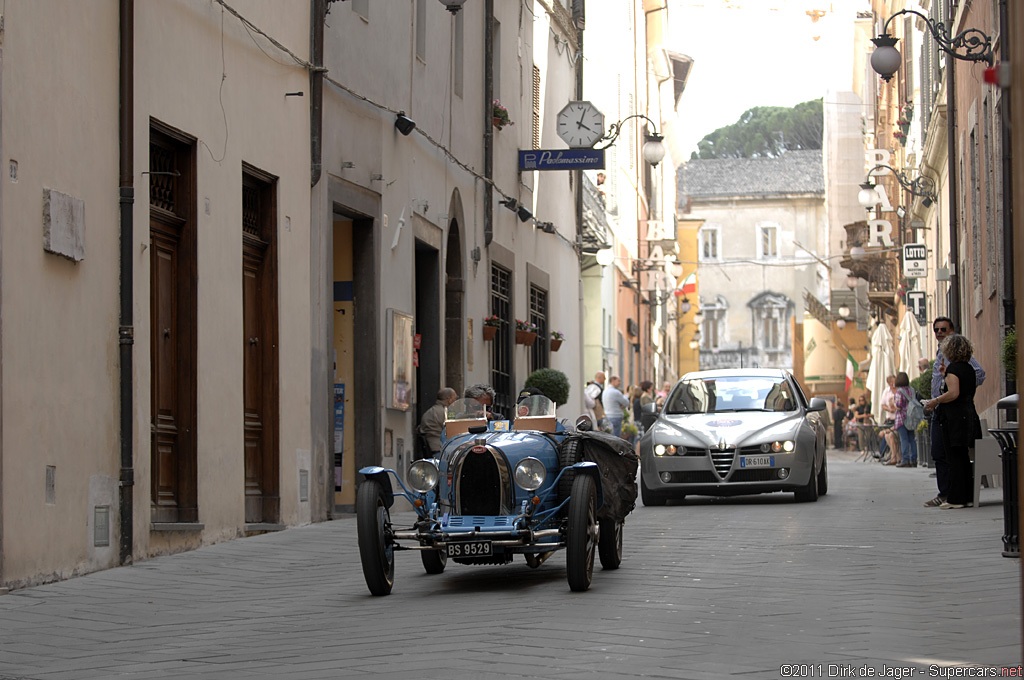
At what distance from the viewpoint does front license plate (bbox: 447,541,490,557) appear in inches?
375

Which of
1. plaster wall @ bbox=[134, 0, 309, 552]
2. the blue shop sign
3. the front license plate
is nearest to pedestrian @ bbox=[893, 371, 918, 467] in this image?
the blue shop sign

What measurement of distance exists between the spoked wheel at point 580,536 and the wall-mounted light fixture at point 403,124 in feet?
32.1

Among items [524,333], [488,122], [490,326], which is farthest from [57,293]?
[524,333]

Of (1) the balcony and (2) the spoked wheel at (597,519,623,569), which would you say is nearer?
(2) the spoked wheel at (597,519,623,569)

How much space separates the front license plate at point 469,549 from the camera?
31.2ft

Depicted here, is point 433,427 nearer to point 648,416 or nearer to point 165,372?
point 648,416

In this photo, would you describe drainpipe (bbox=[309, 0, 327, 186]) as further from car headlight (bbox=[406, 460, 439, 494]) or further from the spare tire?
car headlight (bbox=[406, 460, 439, 494])

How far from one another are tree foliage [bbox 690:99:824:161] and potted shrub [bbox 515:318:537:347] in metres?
99.1

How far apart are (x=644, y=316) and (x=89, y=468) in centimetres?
4444

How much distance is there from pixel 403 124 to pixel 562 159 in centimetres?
709

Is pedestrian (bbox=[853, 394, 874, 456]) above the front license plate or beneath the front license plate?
beneath

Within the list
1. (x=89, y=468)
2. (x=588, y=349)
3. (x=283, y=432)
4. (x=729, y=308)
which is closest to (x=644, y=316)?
(x=588, y=349)

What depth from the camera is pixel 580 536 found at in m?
9.38

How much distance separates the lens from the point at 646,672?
6.57 metres
